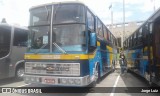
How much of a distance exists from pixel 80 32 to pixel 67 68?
4.51 feet

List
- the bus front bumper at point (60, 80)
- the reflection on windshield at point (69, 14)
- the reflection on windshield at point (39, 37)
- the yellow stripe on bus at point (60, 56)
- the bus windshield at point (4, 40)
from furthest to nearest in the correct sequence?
the bus windshield at point (4, 40) → the reflection on windshield at point (39, 37) → the reflection on windshield at point (69, 14) → the yellow stripe on bus at point (60, 56) → the bus front bumper at point (60, 80)

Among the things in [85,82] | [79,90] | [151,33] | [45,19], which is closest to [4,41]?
[45,19]

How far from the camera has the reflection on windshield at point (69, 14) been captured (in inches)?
349

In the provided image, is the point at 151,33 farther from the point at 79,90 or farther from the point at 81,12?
the point at 79,90

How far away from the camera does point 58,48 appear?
344 inches

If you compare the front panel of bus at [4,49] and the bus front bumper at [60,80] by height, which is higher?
the front panel of bus at [4,49]

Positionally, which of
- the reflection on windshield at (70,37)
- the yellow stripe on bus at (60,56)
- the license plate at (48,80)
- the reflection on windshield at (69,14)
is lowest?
the license plate at (48,80)

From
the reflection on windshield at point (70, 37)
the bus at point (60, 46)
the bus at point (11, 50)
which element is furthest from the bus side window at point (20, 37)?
the reflection on windshield at point (70, 37)

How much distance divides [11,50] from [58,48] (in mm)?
4478

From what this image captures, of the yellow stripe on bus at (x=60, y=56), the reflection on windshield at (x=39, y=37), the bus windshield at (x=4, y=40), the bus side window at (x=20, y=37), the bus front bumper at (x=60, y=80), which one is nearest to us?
the bus front bumper at (x=60, y=80)

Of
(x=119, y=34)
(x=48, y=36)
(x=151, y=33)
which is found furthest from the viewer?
(x=119, y=34)

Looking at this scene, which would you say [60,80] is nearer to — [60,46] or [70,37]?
[60,46]

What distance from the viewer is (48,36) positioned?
352 inches

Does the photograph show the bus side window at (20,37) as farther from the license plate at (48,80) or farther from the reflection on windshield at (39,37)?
the license plate at (48,80)
